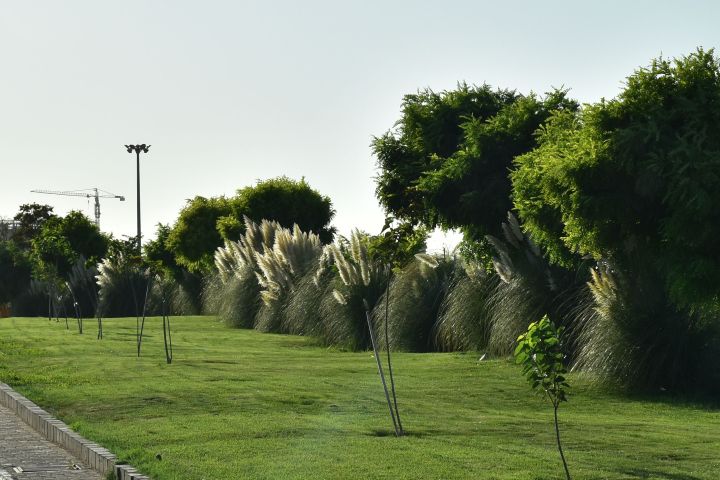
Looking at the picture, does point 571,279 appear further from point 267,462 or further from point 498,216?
point 267,462

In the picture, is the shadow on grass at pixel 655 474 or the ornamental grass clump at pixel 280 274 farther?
the ornamental grass clump at pixel 280 274

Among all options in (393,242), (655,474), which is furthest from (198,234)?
(655,474)

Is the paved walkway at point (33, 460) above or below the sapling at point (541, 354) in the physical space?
below

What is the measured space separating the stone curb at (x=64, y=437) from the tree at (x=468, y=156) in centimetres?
873

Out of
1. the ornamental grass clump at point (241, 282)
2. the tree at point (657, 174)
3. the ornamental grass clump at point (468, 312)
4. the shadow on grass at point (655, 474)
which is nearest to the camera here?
the shadow on grass at point (655, 474)

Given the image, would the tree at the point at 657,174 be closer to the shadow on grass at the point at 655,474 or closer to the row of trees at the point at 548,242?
the row of trees at the point at 548,242

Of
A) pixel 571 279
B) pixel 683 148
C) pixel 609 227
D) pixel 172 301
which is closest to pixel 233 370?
pixel 571 279

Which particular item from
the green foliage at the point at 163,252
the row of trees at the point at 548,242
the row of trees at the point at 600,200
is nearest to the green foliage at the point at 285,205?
the green foliage at the point at 163,252

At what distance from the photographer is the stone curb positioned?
1061 centimetres

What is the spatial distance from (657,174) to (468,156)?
11766 mm

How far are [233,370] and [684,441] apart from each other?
916 cm

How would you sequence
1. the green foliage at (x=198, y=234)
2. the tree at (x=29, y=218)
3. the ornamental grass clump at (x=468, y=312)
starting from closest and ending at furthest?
the ornamental grass clump at (x=468, y=312) → the green foliage at (x=198, y=234) → the tree at (x=29, y=218)

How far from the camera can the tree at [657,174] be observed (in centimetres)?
1205

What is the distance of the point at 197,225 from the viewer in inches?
2035
